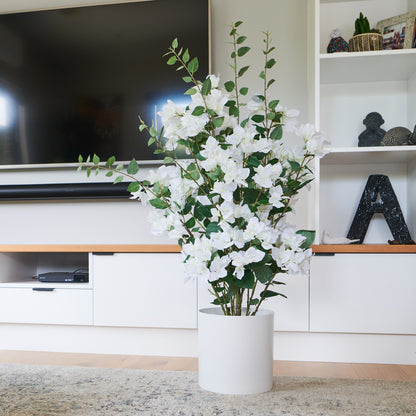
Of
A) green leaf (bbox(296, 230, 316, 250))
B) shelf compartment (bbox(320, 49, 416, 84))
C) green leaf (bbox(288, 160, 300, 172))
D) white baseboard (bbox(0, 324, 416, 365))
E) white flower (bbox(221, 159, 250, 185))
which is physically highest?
shelf compartment (bbox(320, 49, 416, 84))

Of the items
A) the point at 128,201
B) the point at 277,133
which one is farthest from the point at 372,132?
the point at 277,133

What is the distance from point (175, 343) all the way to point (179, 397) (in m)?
1.16

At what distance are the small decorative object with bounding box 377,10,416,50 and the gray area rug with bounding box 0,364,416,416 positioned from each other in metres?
1.59

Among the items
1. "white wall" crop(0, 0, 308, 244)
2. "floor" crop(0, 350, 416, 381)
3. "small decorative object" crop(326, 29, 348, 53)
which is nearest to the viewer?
"floor" crop(0, 350, 416, 381)

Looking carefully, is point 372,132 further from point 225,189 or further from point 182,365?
point 225,189

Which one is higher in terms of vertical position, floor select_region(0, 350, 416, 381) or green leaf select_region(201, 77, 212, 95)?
green leaf select_region(201, 77, 212, 95)

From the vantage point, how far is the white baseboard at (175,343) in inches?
80.4

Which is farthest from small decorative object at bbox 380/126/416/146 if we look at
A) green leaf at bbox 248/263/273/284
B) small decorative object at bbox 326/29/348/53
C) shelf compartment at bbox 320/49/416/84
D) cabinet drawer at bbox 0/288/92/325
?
cabinet drawer at bbox 0/288/92/325

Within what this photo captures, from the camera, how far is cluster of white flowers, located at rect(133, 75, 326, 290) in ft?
3.09

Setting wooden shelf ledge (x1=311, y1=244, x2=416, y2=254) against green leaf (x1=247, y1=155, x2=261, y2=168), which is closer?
green leaf (x1=247, y1=155, x2=261, y2=168)

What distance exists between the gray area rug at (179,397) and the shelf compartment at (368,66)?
145cm

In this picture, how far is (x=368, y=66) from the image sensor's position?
2240 mm

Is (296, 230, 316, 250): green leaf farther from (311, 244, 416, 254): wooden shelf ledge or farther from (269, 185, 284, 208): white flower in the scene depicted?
(311, 244, 416, 254): wooden shelf ledge

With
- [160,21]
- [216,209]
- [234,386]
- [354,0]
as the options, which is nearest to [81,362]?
[234,386]
